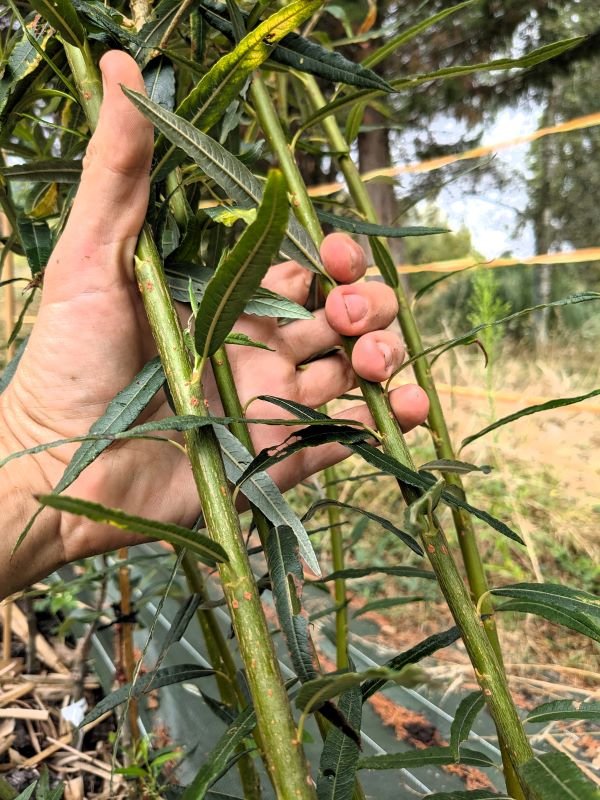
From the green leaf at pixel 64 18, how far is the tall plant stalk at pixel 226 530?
0.02 m

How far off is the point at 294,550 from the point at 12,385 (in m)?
0.48

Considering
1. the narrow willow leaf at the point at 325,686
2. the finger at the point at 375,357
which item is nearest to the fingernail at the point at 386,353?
the finger at the point at 375,357

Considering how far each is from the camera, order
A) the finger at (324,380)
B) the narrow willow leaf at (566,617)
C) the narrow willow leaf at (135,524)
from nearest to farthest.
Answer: the narrow willow leaf at (135,524) → the narrow willow leaf at (566,617) → the finger at (324,380)

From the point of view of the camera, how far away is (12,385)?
2.43 feet

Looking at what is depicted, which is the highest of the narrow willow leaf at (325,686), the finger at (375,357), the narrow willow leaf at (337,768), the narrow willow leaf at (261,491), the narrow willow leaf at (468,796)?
the finger at (375,357)

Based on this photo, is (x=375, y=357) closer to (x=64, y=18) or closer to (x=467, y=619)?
(x=467, y=619)

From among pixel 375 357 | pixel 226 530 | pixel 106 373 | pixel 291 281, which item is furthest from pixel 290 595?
pixel 291 281

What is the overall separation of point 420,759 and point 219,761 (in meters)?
0.22

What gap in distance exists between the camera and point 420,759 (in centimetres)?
53

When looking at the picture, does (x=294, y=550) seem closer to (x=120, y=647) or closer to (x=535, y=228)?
(x=120, y=647)

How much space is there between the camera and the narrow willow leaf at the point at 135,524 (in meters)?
0.26

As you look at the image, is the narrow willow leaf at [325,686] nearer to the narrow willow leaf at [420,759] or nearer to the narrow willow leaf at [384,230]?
the narrow willow leaf at [420,759]

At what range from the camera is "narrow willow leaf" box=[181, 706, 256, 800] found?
380 millimetres

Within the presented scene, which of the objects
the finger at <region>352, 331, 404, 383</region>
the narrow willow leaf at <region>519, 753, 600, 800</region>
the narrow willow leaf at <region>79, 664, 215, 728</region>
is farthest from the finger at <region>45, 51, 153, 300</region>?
the narrow willow leaf at <region>519, 753, 600, 800</region>
